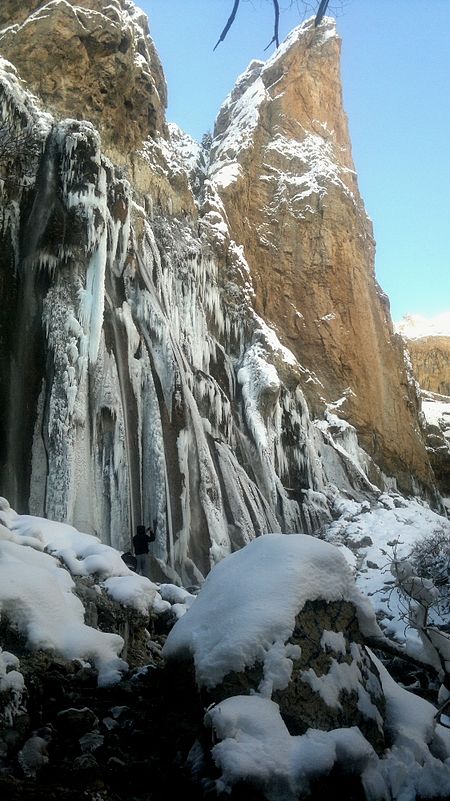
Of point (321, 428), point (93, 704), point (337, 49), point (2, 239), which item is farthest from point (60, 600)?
point (337, 49)

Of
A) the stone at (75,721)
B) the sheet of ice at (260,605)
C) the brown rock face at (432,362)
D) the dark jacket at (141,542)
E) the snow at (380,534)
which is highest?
the brown rock face at (432,362)

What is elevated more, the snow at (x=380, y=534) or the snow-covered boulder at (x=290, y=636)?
the snow-covered boulder at (x=290, y=636)

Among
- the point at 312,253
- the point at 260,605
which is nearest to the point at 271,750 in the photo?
the point at 260,605

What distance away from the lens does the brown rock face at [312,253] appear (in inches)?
1350

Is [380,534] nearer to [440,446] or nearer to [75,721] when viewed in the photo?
[75,721]

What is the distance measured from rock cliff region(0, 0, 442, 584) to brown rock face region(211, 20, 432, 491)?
137 mm

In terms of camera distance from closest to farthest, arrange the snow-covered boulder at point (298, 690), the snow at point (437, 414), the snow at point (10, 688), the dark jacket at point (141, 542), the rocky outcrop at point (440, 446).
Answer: the snow-covered boulder at point (298, 690) < the snow at point (10, 688) < the dark jacket at point (141, 542) < the rocky outcrop at point (440, 446) < the snow at point (437, 414)

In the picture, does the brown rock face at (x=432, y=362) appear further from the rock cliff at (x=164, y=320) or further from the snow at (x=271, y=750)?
the snow at (x=271, y=750)

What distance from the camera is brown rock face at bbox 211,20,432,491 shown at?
34.3 metres

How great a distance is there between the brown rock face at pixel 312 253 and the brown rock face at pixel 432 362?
90.6 feet

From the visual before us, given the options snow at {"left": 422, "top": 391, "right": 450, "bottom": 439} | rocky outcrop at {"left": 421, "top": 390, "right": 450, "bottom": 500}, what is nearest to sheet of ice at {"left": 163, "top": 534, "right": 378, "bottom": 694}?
rocky outcrop at {"left": 421, "top": 390, "right": 450, "bottom": 500}

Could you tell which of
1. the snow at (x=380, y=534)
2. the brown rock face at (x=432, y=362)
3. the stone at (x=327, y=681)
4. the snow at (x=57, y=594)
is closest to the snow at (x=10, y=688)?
the snow at (x=57, y=594)

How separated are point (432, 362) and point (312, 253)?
119 ft

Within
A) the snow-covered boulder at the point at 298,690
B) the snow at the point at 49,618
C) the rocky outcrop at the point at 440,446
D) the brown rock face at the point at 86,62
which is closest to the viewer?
the snow-covered boulder at the point at 298,690
